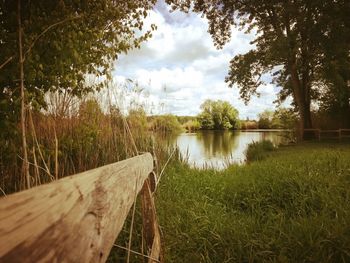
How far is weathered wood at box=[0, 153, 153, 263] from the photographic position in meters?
0.43

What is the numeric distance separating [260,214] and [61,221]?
3163mm

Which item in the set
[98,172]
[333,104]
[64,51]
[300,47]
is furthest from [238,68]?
[98,172]

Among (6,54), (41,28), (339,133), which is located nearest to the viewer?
(6,54)

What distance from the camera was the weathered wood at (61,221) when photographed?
1.42ft

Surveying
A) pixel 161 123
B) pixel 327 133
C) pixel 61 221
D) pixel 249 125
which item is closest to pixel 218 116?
pixel 249 125

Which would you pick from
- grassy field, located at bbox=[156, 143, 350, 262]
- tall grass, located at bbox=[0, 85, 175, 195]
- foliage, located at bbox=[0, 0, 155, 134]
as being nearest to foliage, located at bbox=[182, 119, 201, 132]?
grassy field, located at bbox=[156, 143, 350, 262]

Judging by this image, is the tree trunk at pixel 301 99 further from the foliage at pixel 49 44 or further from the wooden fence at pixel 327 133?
the foliage at pixel 49 44

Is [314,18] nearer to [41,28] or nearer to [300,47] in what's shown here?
[300,47]

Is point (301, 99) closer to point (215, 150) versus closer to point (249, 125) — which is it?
point (215, 150)

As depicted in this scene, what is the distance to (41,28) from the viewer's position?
2496 millimetres

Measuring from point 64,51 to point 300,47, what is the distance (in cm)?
991

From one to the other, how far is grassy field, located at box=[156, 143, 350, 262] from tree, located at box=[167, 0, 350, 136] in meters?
6.04

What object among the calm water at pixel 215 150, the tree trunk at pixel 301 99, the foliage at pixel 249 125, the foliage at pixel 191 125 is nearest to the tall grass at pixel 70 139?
the calm water at pixel 215 150

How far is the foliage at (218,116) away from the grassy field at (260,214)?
33.8m
